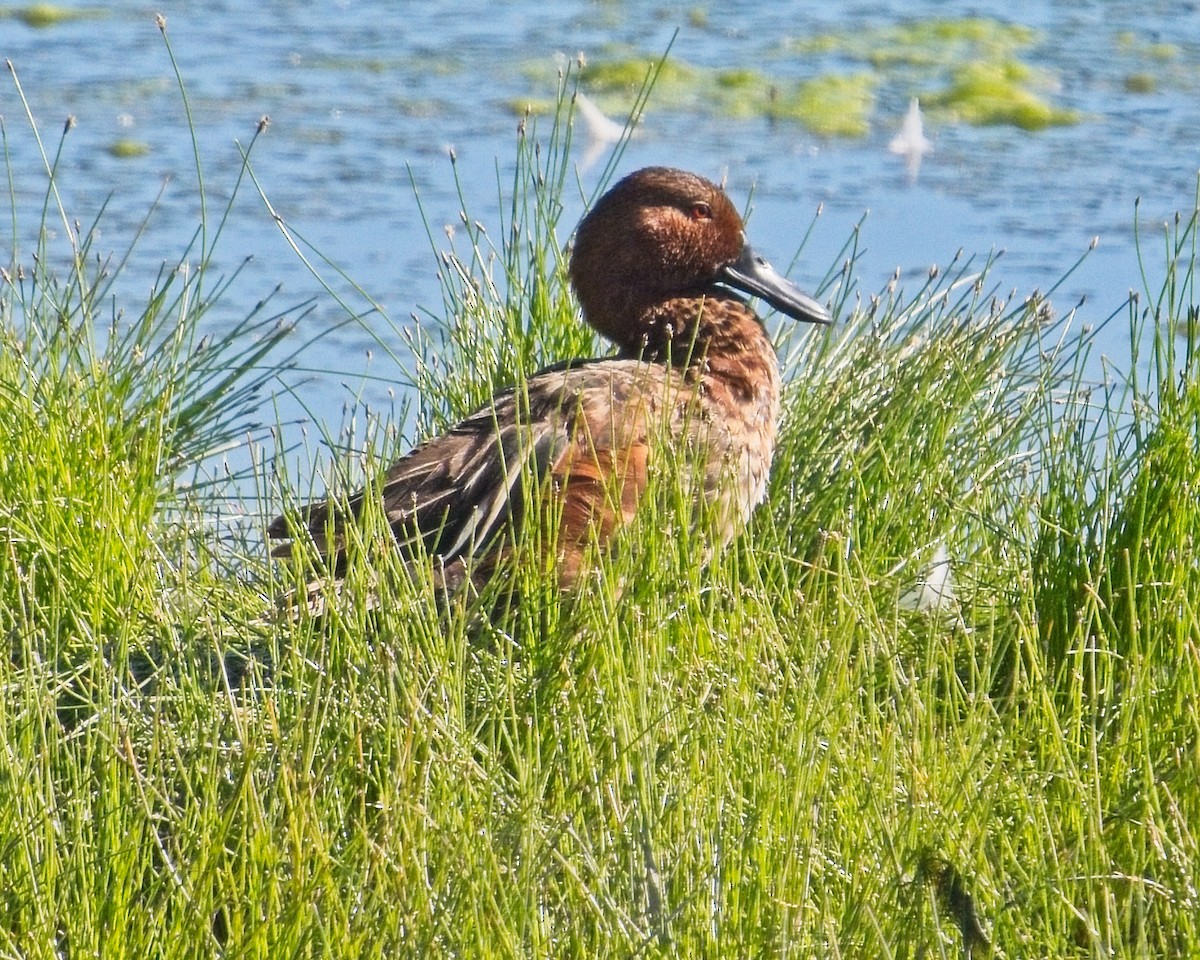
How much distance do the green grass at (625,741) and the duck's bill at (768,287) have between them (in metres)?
0.71

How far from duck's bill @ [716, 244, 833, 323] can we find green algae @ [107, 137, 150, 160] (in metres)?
4.75

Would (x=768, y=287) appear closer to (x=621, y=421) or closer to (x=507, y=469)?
(x=621, y=421)

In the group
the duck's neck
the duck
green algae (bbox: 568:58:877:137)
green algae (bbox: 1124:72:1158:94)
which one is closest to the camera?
the duck

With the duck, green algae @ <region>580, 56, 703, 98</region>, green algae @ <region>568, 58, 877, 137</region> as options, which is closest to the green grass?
the duck

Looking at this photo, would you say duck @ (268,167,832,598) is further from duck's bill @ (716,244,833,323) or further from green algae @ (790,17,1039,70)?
green algae @ (790,17,1039,70)

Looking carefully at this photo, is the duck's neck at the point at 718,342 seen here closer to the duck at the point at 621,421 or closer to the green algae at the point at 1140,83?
the duck at the point at 621,421

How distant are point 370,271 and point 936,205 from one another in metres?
2.57

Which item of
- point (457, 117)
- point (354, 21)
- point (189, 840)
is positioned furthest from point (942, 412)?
point (354, 21)

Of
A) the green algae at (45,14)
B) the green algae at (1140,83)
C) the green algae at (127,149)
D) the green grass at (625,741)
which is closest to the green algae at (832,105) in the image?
the green algae at (1140,83)

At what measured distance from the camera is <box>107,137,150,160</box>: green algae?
877 centimetres

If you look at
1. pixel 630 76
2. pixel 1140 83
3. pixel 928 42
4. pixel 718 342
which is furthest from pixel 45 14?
pixel 718 342

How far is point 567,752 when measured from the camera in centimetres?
297

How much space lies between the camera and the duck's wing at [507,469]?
3.83m

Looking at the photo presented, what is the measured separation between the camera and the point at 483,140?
8.92 metres
